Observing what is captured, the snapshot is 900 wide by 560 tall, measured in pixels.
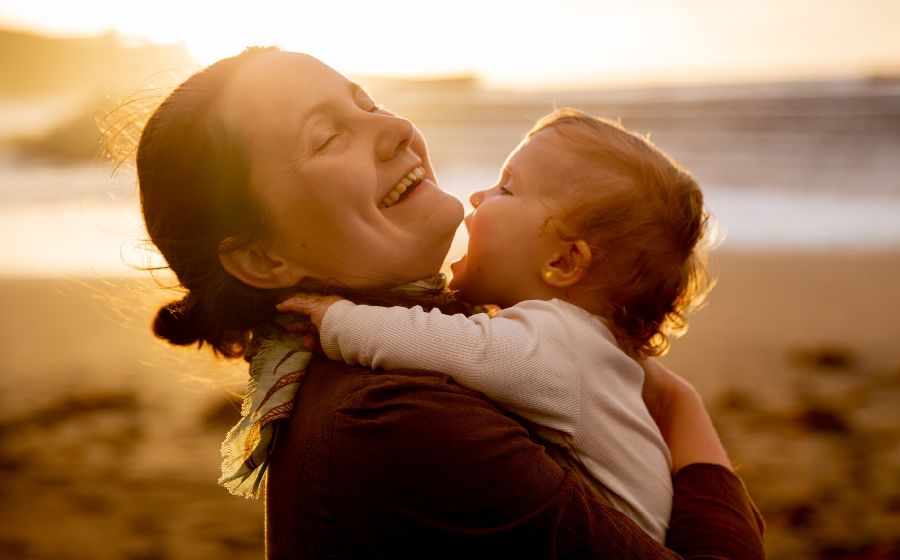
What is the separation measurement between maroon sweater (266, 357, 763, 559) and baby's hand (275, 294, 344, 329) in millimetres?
218

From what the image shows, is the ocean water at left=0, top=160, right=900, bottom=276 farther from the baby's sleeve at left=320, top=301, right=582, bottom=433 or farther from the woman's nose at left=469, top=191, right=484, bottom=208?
the baby's sleeve at left=320, top=301, right=582, bottom=433

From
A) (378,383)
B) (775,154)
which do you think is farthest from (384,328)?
(775,154)

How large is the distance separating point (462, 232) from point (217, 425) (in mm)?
2170

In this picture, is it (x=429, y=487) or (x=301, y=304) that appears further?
(x=301, y=304)

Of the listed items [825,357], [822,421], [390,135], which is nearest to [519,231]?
[390,135]

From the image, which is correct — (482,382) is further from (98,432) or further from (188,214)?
(98,432)

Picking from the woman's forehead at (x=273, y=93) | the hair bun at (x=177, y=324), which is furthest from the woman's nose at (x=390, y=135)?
the hair bun at (x=177, y=324)

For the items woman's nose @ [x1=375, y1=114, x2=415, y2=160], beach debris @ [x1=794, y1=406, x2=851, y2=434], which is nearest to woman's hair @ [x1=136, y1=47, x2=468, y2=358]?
woman's nose @ [x1=375, y1=114, x2=415, y2=160]

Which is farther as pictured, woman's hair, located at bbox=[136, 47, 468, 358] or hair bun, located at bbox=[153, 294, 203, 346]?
hair bun, located at bbox=[153, 294, 203, 346]

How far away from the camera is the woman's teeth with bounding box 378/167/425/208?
1888mm

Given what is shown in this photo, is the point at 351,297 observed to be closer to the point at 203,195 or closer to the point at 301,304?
the point at 301,304

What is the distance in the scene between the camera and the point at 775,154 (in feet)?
53.3

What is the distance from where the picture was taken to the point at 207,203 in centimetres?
183

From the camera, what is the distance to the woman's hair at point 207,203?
1.81 meters
